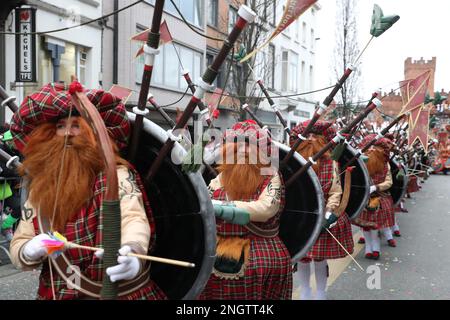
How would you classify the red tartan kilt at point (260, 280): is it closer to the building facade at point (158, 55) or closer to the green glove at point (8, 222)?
the green glove at point (8, 222)

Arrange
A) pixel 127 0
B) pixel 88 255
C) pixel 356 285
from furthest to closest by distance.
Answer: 1. pixel 127 0
2. pixel 356 285
3. pixel 88 255

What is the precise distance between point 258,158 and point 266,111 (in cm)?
1992

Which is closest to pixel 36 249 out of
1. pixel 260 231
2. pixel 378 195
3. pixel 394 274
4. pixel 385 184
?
pixel 260 231

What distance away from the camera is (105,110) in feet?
7.18

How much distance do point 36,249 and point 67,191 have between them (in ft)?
0.87

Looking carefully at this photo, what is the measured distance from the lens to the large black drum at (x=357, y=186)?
5.61m

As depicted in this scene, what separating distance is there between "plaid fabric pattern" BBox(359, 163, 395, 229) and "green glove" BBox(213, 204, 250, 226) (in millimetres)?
4740

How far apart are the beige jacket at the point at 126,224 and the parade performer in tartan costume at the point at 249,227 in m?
0.82

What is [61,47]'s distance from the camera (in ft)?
36.0

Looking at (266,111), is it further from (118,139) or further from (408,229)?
(118,139)

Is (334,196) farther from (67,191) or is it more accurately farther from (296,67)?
(296,67)

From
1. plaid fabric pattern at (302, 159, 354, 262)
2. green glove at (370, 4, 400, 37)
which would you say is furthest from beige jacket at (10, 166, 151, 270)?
plaid fabric pattern at (302, 159, 354, 262)

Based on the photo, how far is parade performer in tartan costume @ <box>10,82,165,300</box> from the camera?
2.03m
